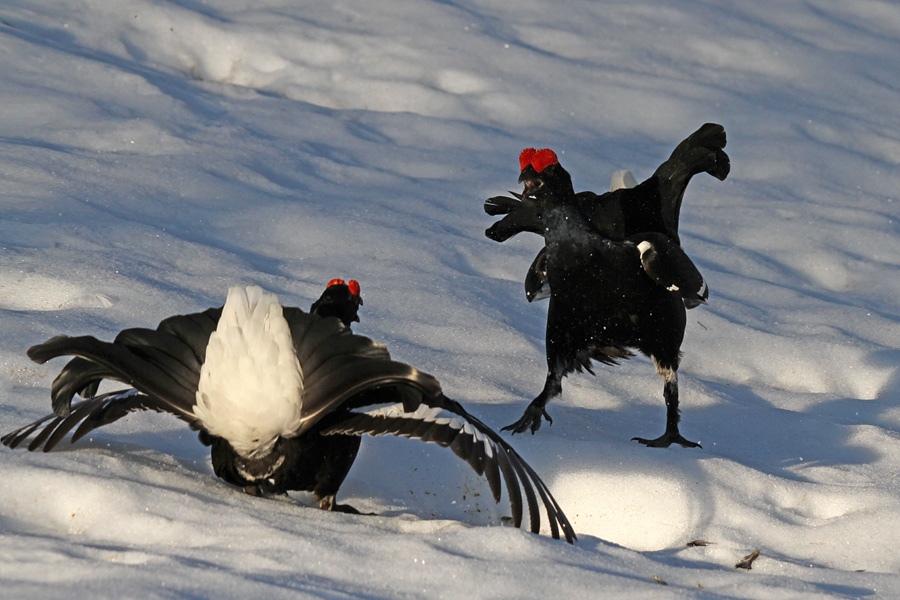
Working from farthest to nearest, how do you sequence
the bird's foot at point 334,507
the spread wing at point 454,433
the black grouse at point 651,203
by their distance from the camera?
the black grouse at point 651,203
the bird's foot at point 334,507
the spread wing at point 454,433

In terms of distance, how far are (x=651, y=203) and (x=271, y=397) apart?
2587 mm

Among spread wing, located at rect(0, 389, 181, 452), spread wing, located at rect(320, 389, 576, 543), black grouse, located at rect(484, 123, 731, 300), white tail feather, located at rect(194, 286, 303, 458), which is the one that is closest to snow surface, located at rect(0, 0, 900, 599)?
spread wing, located at rect(0, 389, 181, 452)

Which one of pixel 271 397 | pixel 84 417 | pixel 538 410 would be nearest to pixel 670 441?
pixel 538 410

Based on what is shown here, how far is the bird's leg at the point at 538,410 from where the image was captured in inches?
159

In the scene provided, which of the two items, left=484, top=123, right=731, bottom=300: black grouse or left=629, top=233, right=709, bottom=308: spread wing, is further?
left=484, top=123, right=731, bottom=300: black grouse

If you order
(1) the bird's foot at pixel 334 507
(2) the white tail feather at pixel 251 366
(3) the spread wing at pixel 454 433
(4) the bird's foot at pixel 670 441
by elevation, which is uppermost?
(2) the white tail feather at pixel 251 366

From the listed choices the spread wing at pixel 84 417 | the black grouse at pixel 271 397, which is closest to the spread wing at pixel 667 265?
the black grouse at pixel 271 397

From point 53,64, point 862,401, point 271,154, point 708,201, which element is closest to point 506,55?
point 708,201

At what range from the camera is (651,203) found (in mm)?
4781

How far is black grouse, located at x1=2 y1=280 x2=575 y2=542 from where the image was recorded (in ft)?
8.89

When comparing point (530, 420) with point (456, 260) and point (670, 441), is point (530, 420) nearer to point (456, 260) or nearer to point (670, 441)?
point (670, 441)

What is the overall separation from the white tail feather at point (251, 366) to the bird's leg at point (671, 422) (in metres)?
1.84

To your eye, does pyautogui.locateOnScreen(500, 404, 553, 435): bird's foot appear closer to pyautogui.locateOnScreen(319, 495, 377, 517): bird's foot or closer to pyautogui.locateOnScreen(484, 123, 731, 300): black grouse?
pyautogui.locateOnScreen(484, 123, 731, 300): black grouse

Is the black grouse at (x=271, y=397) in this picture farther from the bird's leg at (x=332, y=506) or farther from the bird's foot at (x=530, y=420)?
the bird's foot at (x=530, y=420)
